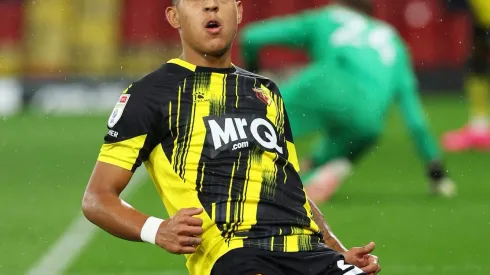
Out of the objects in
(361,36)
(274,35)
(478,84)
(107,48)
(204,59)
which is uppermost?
(107,48)

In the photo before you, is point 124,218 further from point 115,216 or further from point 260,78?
point 260,78

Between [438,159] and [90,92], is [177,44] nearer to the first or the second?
[90,92]

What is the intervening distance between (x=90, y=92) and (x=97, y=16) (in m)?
1.38

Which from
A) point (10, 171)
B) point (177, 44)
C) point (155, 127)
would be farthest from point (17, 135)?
point (155, 127)

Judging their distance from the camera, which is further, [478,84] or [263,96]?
[478,84]

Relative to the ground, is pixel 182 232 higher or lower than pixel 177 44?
lower

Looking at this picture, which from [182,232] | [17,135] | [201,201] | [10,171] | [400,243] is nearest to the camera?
[182,232]

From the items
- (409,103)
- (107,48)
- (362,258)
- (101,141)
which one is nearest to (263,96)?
(362,258)

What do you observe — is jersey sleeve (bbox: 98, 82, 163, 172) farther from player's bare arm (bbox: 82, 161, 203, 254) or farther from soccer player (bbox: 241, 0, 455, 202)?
soccer player (bbox: 241, 0, 455, 202)

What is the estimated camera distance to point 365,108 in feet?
34.8

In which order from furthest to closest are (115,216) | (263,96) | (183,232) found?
(263,96), (115,216), (183,232)

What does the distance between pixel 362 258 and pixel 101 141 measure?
11345 millimetres

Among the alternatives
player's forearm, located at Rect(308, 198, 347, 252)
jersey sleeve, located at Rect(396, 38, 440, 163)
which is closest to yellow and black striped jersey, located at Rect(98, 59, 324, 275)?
player's forearm, located at Rect(308, 198, 347, 252)

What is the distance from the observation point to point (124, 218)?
466cm
